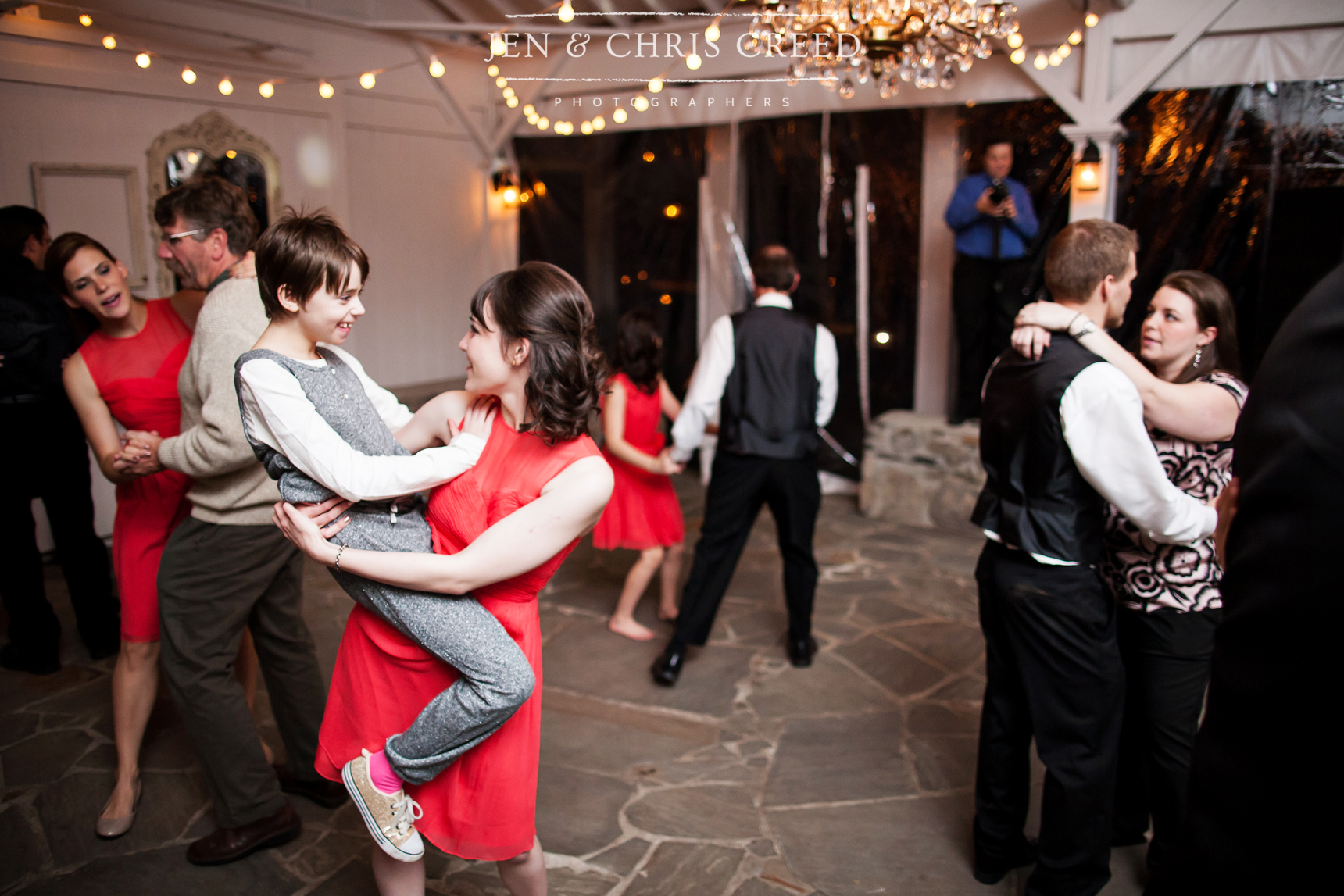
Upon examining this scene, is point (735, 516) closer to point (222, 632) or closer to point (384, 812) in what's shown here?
point (222, 632)

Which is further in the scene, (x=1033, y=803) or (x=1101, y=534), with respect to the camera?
(x=1033, y=803)

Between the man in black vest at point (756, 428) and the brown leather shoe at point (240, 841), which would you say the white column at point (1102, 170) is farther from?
the brown leather shoe at point (240, 841)

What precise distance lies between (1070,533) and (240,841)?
7.61 ft

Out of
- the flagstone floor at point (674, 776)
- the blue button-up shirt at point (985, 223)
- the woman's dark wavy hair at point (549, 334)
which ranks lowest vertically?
the flagstone floor at point (674, 776)

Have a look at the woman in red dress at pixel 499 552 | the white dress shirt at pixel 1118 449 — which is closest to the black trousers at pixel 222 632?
the woman in red dress at pixel 499 552

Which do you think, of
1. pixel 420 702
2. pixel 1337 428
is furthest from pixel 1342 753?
pixel 420 702

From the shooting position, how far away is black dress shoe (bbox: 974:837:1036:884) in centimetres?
236

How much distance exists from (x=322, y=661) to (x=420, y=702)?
2293mm

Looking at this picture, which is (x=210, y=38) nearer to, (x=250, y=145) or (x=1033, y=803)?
(x=250, y=145)

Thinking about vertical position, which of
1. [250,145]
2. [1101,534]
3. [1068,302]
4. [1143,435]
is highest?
[250,145]

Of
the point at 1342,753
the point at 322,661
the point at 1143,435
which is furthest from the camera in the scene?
the point at 322,661

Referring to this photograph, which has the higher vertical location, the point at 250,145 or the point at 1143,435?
the point at 250,145

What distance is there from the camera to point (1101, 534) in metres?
2.14

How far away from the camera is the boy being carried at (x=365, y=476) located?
1.57 metres
